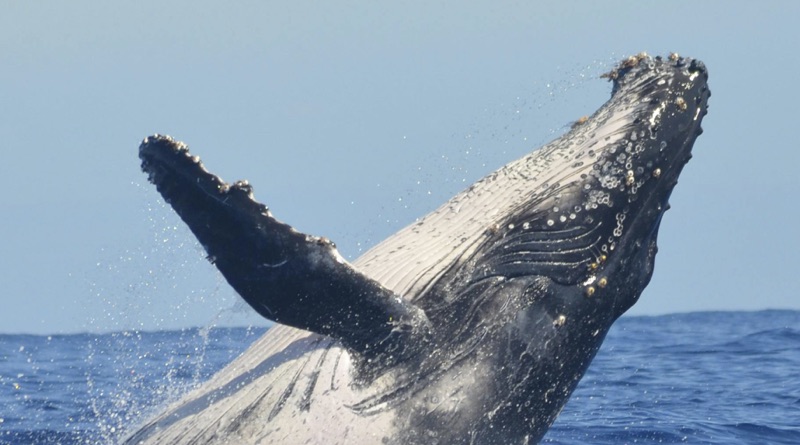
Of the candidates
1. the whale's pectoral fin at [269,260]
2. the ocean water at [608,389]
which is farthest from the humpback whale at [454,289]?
the ocean water at [608,389]

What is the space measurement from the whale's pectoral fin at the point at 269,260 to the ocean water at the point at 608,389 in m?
1.22

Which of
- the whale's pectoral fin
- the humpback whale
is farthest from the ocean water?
the whale's pectoral fin

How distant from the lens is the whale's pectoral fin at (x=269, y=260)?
6.40 m

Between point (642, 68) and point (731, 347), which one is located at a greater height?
point (642, 68)

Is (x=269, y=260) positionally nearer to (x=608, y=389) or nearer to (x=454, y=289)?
(x=454, y=289)

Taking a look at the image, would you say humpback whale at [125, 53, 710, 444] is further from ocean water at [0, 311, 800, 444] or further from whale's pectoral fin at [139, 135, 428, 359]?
ocean water at [0, 311, 800, 444]

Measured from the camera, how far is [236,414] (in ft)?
24.5

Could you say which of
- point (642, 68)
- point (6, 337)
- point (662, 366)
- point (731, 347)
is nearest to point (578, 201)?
point (642, 68)

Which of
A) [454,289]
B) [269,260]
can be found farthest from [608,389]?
[269,260]

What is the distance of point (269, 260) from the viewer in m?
6.58

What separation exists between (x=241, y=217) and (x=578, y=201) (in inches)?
104

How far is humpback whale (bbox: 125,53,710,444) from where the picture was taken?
6640 millimetres

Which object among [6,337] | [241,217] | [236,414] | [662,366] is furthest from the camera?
[6,337]

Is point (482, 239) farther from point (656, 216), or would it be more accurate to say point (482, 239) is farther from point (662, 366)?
point (662, 366)
